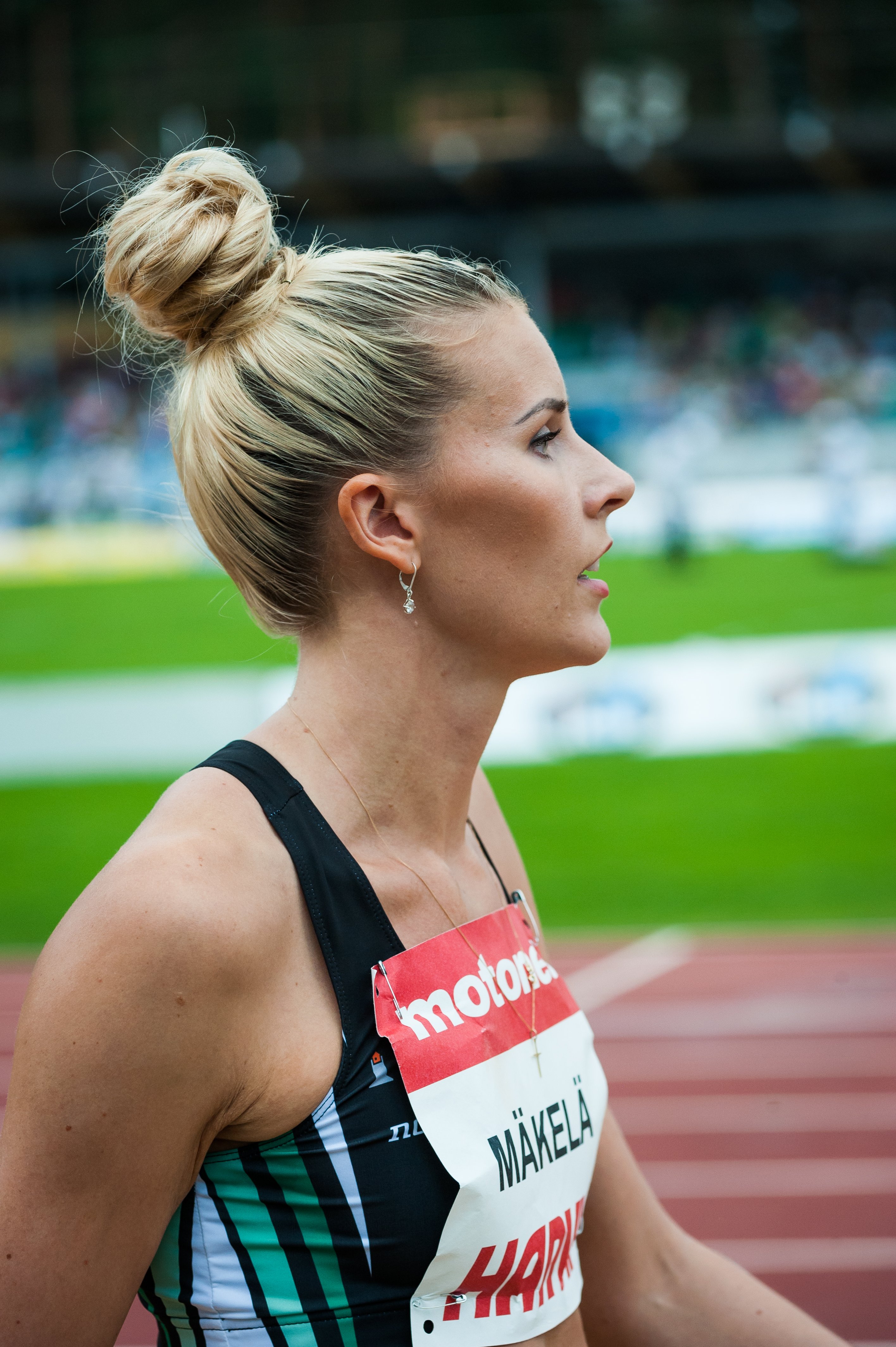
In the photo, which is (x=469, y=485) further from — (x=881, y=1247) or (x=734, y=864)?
(x=734, y=864)

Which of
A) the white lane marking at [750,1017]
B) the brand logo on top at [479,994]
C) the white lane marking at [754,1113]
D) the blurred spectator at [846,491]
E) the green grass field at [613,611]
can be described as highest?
Answer: the brand logo on top at [479,994]

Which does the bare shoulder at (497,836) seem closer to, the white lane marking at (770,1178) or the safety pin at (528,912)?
the safety pin at (528,912)

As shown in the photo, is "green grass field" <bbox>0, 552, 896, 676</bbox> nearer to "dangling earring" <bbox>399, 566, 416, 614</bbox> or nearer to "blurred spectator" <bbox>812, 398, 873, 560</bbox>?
"blurred spectator" <bbox>812, 398, 873, 560</bbox>

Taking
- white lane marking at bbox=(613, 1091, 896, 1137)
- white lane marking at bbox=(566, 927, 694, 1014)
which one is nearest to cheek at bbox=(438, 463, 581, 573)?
white lane marking at bbox=(613, 1091, 896, 1137)

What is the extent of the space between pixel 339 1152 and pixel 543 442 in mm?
759

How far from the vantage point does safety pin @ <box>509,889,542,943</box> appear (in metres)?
1.62

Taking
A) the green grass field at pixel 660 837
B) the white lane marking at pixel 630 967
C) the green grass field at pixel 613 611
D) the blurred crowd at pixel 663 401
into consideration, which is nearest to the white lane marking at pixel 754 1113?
the white lane marking at pixel 630 967

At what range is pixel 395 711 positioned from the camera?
4.80ft

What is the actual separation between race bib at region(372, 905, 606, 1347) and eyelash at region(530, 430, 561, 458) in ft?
1.68

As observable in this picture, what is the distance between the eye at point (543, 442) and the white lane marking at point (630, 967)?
440cm

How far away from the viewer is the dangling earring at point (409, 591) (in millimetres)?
1438

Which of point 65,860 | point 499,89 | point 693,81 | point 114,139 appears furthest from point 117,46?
point 65,860

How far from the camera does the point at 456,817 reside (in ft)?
5.13

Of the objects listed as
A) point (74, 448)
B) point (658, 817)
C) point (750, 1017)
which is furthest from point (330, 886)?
point (74, 448)
